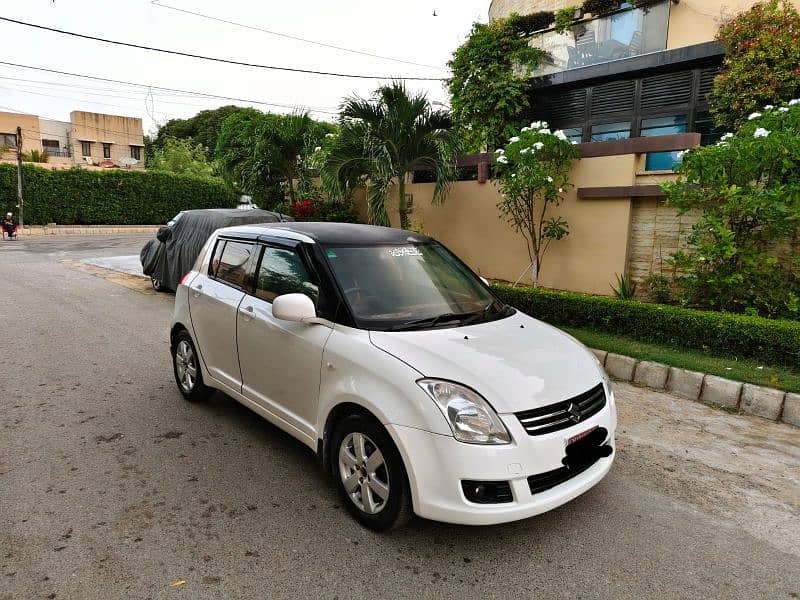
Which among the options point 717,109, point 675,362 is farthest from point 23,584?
point 717,109

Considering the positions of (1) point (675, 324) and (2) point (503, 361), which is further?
(1) point (675, 324)

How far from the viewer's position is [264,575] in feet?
8.50

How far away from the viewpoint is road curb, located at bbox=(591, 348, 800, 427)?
15.3 ft

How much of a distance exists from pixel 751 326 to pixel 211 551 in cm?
528

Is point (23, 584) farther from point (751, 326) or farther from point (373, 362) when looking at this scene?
point (751, 326)

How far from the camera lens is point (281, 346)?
3.52m

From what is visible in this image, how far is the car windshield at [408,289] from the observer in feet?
11.0

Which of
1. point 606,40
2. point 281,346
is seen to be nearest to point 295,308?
point 281,346

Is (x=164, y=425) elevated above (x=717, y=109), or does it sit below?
below

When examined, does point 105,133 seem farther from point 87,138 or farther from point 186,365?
point 186,365

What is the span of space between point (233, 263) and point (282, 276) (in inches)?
29.8

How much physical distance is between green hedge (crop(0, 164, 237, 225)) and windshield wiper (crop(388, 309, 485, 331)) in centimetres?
2484

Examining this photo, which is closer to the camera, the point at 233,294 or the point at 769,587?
the point at 769,587

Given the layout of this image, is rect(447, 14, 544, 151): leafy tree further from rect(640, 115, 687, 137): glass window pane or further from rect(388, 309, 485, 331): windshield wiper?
rect(388, 309, 485, 331): windshield wiper
